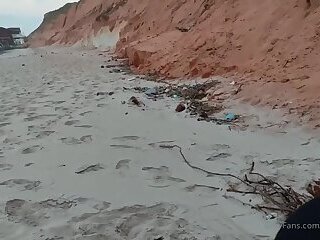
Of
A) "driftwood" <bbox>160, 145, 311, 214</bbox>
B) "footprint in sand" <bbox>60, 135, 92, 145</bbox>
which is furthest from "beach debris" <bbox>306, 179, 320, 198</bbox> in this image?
"footprint in sand" <bbox>60, 135, 92, 145</bbox>

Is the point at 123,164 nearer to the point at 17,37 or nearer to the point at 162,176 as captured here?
the point at 162,176

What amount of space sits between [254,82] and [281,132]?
5.38 feet

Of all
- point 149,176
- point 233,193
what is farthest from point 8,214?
point 233,193

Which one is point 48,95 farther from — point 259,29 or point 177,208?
point 177,208

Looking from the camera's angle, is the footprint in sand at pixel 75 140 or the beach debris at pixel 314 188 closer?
the beach debris at pixel 314 188

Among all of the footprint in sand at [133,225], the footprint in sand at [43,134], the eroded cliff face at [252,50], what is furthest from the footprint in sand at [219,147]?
the footprint in sand at [43,134]

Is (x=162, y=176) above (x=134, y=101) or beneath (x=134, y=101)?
beneath

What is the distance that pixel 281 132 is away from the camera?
3.67 m

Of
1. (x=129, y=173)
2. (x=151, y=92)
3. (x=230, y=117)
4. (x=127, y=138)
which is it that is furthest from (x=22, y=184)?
(x=151, y=92)

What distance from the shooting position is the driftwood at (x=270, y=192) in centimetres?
233

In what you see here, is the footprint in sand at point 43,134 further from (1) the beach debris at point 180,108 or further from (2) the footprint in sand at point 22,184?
(1) the beach debris at point 180,108

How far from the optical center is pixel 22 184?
2805 millimetres

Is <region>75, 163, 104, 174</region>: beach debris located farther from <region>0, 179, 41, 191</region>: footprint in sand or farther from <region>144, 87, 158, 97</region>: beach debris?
<region>144, 87, 158, 97</region>: beach debris

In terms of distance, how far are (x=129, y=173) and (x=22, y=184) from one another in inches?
28.9
